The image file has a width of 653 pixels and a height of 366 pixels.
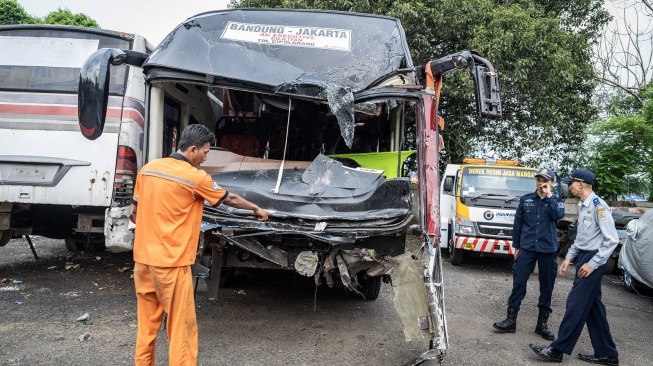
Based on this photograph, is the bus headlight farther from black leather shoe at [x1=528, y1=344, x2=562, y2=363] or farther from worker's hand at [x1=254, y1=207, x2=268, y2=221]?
worker's hand at [x1=254, y1=207, x2=268, y2=221]

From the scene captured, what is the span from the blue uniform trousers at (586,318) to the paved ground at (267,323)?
0.78ft

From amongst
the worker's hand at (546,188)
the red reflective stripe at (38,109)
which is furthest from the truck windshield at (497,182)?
the red reflective stripe at (38,109)

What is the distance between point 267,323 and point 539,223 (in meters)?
2.86

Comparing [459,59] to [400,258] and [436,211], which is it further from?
[400,258]

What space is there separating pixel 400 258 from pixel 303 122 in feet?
6.79

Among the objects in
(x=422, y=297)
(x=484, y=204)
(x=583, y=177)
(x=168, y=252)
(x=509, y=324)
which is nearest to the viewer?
(x=168, y=252)

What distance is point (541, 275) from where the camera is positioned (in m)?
4.96

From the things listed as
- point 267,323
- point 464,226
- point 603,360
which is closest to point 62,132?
point 267,323

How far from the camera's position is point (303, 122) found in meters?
5.36

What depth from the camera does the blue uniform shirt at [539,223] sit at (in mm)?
4922

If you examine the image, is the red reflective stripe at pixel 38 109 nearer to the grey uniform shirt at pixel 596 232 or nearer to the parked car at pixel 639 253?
the grey uniform shirt at pixel 596 232

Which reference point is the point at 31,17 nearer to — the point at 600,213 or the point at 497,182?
the point at 497,182

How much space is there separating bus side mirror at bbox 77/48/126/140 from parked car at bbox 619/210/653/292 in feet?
21.8

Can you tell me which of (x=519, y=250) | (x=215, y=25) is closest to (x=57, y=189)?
(x=215, y=25)
